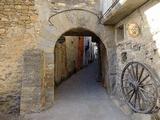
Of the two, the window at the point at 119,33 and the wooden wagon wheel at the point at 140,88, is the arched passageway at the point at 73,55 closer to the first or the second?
the window at the point at 119,33

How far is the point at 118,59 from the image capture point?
600 cm

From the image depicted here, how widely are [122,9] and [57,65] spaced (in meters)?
3.82

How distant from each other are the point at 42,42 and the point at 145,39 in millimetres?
2660

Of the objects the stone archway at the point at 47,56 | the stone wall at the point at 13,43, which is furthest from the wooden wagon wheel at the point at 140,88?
the stone wall at the point at 13,43

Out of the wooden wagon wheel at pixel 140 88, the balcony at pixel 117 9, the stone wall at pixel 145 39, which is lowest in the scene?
the wooden wagon wheel at pixel 140 88

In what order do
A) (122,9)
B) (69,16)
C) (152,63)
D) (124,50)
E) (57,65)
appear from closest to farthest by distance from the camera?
(152,63) → (122,9) → (124,50) → (69,16) → (57,65)

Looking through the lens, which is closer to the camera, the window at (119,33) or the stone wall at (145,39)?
the stone wall at (145,39)

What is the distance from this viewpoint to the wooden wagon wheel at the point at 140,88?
3932 mm

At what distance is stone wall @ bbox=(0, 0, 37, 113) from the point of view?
5.57m

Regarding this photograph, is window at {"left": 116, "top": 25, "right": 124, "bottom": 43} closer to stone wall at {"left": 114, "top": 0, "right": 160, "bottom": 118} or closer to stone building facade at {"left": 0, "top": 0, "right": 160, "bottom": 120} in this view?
stone building facade at {"left": 0, "top": 0, "right": 160, "bottom": 120}

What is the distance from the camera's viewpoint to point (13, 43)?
5656 mm

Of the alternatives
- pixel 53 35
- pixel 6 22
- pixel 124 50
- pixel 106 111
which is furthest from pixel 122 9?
pixel 6 22

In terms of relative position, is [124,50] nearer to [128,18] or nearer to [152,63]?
[128,18]

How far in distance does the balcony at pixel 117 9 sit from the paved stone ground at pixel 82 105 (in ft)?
7.02
